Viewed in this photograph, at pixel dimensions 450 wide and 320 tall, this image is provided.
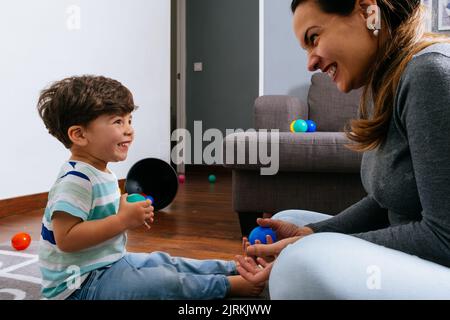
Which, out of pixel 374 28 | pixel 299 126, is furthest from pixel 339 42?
pixel 299 126

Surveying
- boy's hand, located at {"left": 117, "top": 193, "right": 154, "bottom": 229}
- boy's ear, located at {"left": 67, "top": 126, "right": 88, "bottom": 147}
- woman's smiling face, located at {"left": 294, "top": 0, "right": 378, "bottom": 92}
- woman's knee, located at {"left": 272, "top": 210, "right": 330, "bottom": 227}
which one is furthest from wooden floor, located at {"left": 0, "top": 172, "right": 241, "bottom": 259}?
woman's smiling face, located at {"left": 294, "top": 0, "right": 378, "bottom": 92}

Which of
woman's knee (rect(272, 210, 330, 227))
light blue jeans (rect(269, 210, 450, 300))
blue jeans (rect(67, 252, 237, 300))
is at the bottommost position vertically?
blue jeans (rect(67, 252, 237, 300))

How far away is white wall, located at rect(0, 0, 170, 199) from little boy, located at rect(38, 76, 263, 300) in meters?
1.19

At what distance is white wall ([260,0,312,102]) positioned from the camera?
8.00 ft

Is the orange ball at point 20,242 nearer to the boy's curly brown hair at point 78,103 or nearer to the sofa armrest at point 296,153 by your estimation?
the boy's curly brown hair at point 78,103

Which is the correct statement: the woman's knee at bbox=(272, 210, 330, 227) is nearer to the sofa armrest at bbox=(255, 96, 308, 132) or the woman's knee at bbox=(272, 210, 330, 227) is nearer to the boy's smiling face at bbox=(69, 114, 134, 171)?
the boy's smiling face at bbox=(69, 114, 134, 171)

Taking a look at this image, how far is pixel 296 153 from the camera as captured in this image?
4.99ft

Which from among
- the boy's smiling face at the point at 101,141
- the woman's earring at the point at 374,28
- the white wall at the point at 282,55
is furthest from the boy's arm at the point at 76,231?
the white wall at the point at 282,55

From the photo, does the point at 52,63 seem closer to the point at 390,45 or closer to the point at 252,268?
the point at 252,268

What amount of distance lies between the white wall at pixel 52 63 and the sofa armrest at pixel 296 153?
1097 millimetres

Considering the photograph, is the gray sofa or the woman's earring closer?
the woman's earring

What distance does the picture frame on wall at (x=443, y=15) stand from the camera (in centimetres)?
219
